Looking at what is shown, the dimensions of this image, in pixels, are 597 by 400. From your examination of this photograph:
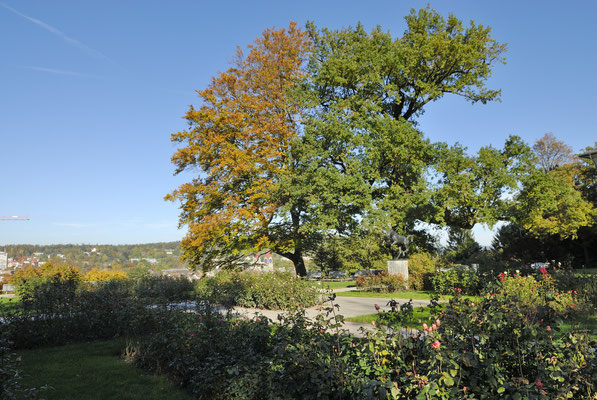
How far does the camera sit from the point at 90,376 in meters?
6.10

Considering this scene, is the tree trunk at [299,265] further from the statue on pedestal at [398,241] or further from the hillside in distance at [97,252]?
the hillside in distance at [97,252]

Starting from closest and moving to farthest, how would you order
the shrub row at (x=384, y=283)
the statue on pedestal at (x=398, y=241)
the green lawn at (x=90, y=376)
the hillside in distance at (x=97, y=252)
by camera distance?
the green lawn at (x=90, y=376), the statue on pedestal at (x=398, y=241), the shrub row at (x=384, y=283), the hillside in distance at (x=97, y=252)

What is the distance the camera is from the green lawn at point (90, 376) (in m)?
5.22

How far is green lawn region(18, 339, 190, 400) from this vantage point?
5.22 metres

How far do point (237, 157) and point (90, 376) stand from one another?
13.0 m

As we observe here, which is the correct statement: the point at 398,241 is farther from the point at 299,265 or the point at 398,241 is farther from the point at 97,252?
the point at 97,252

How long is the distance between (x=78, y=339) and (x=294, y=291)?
597cm

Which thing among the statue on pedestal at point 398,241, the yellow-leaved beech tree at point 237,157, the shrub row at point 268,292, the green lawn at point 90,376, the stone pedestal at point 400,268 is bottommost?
the green lawn at point 90,376

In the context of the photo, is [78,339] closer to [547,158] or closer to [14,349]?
[14,349]

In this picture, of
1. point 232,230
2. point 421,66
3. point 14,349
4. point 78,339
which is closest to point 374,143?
point 421,66

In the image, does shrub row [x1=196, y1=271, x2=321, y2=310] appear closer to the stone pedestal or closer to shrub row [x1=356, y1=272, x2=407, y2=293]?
shrub row [x1=356, y1=272, x2=407, y2=293]

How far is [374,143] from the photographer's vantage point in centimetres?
1764

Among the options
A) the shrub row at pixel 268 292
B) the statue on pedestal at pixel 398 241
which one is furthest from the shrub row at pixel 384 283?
the shrub row at pixel 268 292

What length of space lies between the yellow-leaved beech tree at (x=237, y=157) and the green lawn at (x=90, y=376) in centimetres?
968
